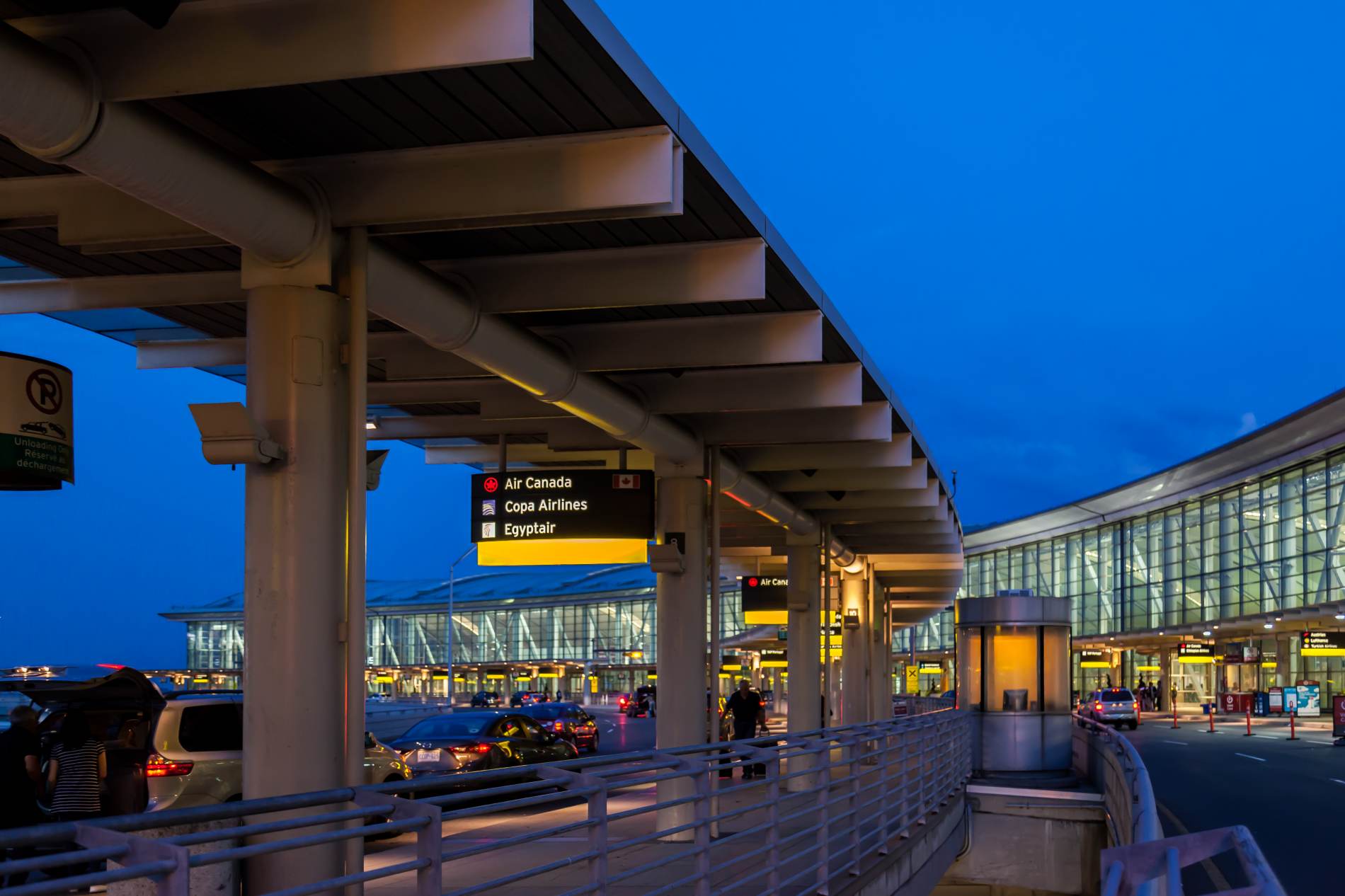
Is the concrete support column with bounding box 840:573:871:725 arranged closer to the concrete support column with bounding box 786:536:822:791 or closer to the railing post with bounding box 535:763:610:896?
the concrete support column with bounding box 786:536:822:791

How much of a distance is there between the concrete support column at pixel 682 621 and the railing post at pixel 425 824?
10.6 m

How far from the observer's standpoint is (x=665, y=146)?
348 inches

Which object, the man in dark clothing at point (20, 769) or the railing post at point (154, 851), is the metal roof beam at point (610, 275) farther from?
the railing post at point (154, 851)

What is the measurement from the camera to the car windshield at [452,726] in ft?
78.6

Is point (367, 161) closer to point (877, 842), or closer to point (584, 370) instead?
point (584, 370)

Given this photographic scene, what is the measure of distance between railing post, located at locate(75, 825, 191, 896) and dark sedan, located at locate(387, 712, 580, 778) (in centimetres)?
1757

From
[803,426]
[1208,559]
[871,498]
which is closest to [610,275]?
[803,426]

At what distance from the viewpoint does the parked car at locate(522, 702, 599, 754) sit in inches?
1458

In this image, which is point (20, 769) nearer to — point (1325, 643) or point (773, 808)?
point (773, 808)

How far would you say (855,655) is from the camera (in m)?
39.7

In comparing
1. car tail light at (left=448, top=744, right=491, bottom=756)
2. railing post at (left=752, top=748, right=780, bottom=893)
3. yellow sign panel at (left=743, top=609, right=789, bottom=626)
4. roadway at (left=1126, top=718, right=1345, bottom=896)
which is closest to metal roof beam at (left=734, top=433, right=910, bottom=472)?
roadway at (left=1126, top=718, right=1345, bottom=896)

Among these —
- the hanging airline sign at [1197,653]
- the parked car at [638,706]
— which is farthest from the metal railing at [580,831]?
the parked car at [638,706]

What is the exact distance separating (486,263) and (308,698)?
4.04 metres

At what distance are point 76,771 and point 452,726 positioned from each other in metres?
11.5
